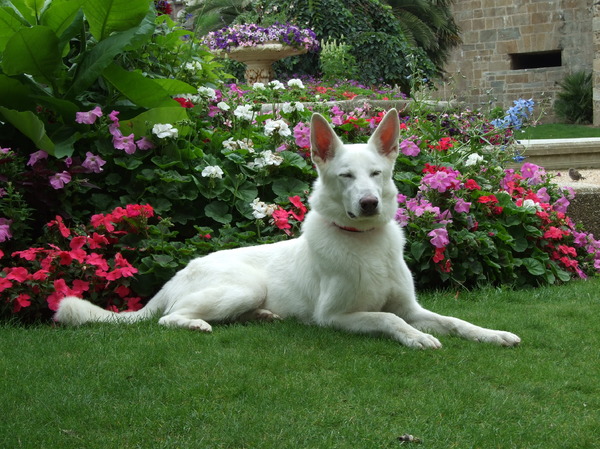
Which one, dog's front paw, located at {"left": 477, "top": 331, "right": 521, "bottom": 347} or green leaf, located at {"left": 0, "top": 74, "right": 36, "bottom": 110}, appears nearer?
dog's front paw, located at {"left": 477, "top": 331, "right": 521, "bottom": 347}

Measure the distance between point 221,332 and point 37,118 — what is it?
7.12 feet

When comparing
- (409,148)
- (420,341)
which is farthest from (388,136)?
(409,148)

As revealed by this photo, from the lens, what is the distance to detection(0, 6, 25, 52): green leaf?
5.70 m

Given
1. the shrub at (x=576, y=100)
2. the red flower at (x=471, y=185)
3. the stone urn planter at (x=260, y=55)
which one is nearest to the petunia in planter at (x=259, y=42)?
the stone urn planter at (x=260, y=55)


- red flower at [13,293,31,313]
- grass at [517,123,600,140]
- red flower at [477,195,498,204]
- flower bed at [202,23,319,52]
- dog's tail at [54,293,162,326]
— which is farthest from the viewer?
grass at [517,123,600,140]

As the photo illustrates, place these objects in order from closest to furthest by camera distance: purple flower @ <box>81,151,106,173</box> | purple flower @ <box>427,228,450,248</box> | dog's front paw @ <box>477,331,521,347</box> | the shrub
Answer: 1. dog's front paw @ <box>477,331,521,347</box>
2. purple flower @ <box>427,228,450,248</box>
3. purple flower @ <box>81,151,106,173</box>
4. the shrub

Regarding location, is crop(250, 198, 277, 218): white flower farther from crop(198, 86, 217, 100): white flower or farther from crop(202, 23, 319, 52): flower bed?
crop(202, 23, 319, 52): flower bed

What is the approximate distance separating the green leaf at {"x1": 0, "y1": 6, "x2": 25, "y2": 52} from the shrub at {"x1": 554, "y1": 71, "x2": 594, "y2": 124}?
20.5 m

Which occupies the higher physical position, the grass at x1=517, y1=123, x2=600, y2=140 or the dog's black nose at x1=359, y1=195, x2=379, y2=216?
the dog's black nose at x1=359, y1=195, x2=379, y2=216

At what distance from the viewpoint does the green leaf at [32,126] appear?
5520 mm

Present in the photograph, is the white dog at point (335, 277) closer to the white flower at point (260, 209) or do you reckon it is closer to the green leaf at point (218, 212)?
the white flower at point (260, 209)

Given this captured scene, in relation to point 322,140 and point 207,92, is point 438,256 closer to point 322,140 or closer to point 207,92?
point 322,140

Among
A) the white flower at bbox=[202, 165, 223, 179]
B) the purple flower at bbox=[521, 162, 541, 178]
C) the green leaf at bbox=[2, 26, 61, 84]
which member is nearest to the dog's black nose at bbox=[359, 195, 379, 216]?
the white flower at bbox=[202, 165, 223, 179]

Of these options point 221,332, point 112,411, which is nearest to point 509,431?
point 112,411
